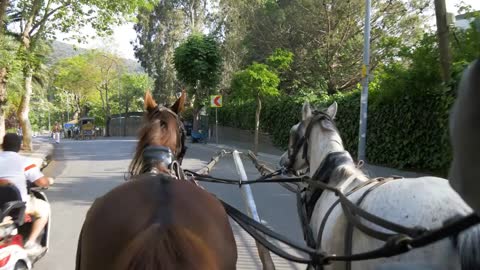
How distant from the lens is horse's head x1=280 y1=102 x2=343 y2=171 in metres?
4.39

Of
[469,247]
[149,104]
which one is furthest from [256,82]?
[469,247]

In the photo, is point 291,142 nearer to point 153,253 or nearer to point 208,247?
point 208,247

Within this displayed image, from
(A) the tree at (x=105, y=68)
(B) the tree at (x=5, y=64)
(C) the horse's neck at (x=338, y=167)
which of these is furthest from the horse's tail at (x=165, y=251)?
(A) the tree at (x=105, y=68)

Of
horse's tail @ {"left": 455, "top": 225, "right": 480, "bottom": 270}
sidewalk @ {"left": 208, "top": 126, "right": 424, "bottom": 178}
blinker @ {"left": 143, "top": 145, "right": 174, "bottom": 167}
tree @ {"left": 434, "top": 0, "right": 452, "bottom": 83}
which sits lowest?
sidewalk @ {"left": 208, "top": 126, "right": 424, "bottom": 178}

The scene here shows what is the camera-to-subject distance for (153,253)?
1.87m

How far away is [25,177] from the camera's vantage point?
18.2 feet

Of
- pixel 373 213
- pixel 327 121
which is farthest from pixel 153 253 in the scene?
pixel 327 121

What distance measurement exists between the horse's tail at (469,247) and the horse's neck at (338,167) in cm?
149

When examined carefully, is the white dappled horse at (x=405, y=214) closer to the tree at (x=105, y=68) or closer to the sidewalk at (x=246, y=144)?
the sidewalk at (x=246, y=144)

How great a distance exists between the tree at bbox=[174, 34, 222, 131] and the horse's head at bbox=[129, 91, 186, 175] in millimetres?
27252

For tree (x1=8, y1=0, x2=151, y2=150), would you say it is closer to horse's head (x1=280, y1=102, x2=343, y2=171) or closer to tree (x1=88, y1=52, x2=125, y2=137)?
horse's head (x1=280, y1=102, x2=343, y2=171)

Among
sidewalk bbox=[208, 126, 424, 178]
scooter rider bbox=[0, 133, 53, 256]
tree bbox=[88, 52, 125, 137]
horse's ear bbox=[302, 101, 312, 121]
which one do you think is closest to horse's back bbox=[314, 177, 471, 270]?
horse's ear bbox=[302, 101, 312, 121]

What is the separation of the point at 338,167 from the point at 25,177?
12.0ft

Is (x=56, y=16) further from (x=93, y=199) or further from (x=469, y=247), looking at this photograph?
(x=469, y=247)
